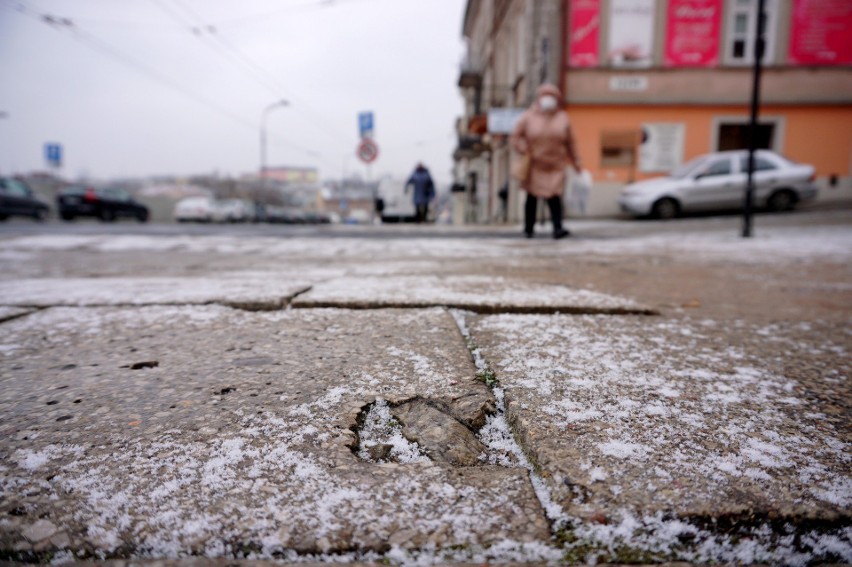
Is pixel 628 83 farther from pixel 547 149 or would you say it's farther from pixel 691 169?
pixel 547 149

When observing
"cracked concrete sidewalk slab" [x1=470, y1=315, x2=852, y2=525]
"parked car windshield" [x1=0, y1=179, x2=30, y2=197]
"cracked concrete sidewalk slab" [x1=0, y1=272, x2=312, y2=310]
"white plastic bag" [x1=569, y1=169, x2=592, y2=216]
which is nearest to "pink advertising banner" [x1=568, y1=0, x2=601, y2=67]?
"white plastic bag" [x1=569, y1=169, x2=592, y2=216]

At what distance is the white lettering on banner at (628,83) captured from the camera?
12.5 metres

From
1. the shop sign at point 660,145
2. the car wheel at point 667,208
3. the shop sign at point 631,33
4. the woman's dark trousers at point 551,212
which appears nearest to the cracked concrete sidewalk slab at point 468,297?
the woman's dark trousers at point 551,212

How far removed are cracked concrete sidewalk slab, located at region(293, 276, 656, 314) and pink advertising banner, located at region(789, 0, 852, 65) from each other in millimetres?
14498

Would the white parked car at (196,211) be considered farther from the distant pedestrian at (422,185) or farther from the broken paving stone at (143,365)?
the broken paving stone at (143,365)

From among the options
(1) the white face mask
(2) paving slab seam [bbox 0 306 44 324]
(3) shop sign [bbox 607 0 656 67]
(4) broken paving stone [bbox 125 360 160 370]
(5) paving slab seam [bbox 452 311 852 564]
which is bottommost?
(5) paving slab seam [bbox 452 311 852 564]

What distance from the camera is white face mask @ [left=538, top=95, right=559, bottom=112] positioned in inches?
230

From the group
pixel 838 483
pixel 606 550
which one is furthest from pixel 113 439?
pixel 838 483

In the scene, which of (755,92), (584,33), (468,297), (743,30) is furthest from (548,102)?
(743,30)

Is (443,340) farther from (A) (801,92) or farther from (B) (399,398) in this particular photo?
(A) (801,92)

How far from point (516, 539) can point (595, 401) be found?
1.42 ft

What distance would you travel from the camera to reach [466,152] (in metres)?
24.3

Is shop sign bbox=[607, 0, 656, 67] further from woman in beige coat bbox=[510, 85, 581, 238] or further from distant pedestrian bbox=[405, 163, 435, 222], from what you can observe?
woman in beige coat bbox=[510, 85, 581, 238]

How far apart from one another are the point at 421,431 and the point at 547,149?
5724mm
